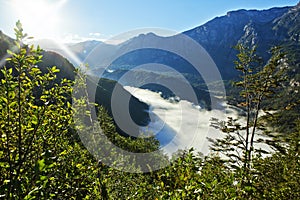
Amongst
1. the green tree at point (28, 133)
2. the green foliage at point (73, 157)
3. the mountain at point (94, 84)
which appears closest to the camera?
the green tree at point (28, 133)

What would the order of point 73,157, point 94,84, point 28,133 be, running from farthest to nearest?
1. point 94,84
2. point 73,157
3. point 28,133

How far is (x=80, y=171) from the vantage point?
215 inches

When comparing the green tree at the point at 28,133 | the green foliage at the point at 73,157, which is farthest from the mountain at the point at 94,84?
the green tree at the point at 28,133

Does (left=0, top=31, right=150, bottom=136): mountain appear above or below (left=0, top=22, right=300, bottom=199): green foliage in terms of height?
above

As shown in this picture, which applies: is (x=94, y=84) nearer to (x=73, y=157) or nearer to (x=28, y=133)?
(x=73, y=157)

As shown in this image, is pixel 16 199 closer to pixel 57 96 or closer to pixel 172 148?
pixel 57 96

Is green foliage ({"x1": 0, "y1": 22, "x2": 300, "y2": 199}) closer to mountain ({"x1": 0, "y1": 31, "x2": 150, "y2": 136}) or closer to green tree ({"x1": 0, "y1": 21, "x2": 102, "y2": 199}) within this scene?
green tree ({"x1": 0, "y1": 21, "x2": 102, "y2": 199})

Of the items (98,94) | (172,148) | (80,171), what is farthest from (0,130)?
(172,148)

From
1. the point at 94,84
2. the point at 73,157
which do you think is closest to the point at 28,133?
the point at 73,157

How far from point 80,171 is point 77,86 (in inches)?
74.2

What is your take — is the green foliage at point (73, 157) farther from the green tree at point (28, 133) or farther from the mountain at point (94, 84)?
the mountain at point (94, 84)

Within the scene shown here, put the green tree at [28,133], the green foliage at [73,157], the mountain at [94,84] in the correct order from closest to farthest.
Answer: the green tree at [28,133], the green foliage at [73,157], the mountain at [94,84]

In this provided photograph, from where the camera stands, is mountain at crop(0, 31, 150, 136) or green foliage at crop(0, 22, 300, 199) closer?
green foliage at crop(0, 22, 300, 199)

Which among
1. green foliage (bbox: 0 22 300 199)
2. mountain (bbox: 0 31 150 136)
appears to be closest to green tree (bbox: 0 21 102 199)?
green foliage (bbox: 0 22 300 199)
